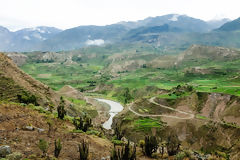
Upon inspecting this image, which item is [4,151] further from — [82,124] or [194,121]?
[194,121]

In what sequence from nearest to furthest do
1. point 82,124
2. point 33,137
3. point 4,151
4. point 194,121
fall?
point 4,151
point 33,137
point 82,124
point 194,121

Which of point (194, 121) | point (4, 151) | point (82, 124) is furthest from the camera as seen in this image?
point (194, 121)

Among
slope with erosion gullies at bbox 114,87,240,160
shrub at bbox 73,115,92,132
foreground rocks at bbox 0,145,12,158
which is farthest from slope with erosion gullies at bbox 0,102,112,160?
slope with erosion gullies at bbox 114,87,240,160

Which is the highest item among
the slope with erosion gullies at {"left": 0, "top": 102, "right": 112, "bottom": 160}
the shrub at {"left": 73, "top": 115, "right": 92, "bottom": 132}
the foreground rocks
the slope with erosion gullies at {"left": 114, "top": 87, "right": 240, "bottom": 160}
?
the foreground rocks

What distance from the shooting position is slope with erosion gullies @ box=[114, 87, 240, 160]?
51.9m

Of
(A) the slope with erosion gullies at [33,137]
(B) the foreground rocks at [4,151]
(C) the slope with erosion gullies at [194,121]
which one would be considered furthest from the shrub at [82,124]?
(B) the foreground rocks at [4,151]

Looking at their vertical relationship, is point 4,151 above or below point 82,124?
above

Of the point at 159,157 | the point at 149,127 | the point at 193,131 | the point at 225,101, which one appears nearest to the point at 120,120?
the point at 149,127

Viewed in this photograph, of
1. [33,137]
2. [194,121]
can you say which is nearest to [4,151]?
[33,137]

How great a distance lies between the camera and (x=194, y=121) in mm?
62219

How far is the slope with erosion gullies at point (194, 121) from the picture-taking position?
51938 mm

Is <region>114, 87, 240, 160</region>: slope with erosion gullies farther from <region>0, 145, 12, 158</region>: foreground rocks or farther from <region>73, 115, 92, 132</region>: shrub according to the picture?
Result: <region>0, 145, 12, 158</region>: foreground rocks

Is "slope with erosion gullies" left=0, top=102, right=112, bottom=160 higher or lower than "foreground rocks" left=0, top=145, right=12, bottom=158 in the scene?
lower

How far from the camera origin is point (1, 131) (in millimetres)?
18891
